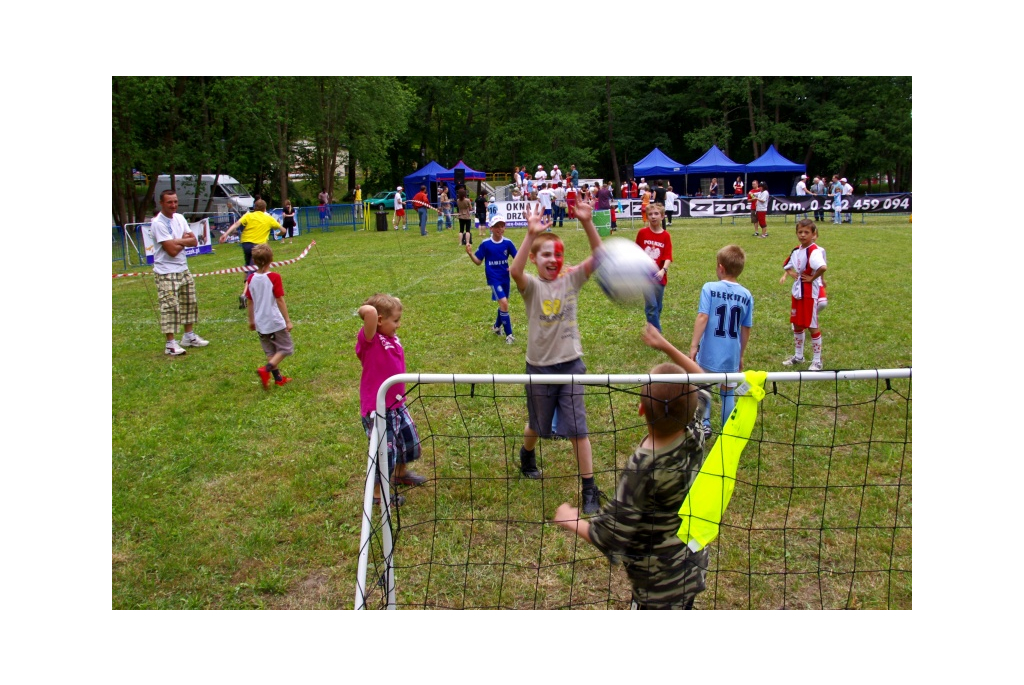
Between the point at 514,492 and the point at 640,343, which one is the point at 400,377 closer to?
the point at 514,492

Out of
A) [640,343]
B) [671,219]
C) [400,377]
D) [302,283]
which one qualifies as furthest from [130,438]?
[671,219]

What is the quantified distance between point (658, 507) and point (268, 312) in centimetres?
594

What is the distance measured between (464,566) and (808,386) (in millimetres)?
4614

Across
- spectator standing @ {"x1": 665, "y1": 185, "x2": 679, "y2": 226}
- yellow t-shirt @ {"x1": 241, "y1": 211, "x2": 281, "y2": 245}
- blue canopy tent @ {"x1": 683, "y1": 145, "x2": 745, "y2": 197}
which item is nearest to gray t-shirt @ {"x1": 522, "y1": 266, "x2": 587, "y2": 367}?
yellow t-shirt @ {"x1": 241, "y1": 211, "x2": 281, "y2": 245}

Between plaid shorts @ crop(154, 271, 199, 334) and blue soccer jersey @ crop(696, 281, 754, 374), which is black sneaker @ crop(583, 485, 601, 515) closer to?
blue soccer jersey @ crop(696, 281, 754, 374)

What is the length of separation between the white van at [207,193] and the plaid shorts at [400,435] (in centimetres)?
2803

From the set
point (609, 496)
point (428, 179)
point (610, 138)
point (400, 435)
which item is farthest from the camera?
point (610, 138)

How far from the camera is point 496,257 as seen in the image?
396 inches

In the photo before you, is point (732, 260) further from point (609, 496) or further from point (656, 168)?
point (656, 168)

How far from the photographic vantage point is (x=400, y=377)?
3.57 m

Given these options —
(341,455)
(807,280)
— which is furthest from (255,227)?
(807,280)

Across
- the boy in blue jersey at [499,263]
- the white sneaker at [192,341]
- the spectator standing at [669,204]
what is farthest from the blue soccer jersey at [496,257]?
the spectator standing at [669,204]

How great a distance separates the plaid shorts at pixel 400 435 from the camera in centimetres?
519

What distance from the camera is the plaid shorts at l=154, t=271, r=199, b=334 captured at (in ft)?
32.7
